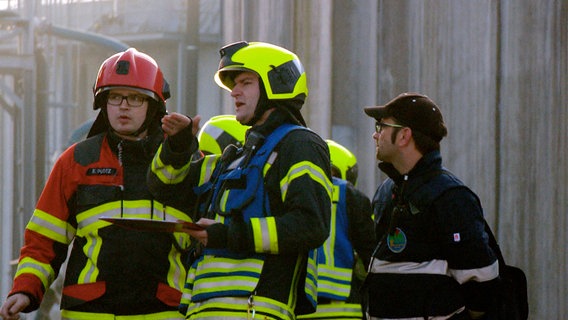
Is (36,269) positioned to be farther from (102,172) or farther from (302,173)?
(302,173)

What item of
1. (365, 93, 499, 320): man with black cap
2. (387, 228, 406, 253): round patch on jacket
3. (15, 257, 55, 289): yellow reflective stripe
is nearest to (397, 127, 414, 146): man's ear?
(365, 93, 499, 320): man with black cap

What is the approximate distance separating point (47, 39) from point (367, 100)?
10.5 metres

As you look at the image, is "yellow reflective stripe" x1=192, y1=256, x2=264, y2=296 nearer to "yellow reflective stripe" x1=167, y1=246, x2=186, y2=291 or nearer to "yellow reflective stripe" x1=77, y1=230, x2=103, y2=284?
"yellow reflective stripe" x1=167, y1=246, x2=186, y2=291

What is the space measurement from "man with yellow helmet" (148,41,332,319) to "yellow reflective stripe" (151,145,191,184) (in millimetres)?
13

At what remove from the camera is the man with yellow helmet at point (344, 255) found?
6309 mm

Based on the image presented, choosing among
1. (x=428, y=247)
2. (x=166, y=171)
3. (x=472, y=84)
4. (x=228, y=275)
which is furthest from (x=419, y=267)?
(x=472, y=84)

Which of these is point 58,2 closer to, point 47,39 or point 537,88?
point 47,39

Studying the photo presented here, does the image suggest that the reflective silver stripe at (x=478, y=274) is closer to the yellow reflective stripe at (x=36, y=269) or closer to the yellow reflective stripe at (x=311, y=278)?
the yellow reflective stripe at (x=311, y=278)

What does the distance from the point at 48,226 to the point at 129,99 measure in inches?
26.6

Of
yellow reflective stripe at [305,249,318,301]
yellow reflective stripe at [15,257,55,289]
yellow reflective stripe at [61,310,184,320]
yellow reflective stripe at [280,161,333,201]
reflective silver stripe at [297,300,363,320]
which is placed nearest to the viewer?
yellow reflective stripe at [280,161,333,201]

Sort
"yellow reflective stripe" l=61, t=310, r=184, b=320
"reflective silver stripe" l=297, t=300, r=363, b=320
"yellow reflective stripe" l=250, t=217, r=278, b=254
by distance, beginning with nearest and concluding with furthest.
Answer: "yellow reflective stripe" l=250, t=217, r=278, b=254, "yellow reflective stripe" l=61, t=310, r=184, b=320, "reflective silver stripe" l=297, t=300, r=363, b=320

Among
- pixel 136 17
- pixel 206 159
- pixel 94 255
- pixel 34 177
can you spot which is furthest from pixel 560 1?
pixel 136 17

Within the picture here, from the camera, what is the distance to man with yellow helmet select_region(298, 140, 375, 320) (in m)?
6.31

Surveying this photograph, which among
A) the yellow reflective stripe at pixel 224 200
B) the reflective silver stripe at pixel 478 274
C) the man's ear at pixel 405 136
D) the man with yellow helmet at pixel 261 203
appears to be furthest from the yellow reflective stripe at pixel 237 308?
the man's ear at pixel 405 136
